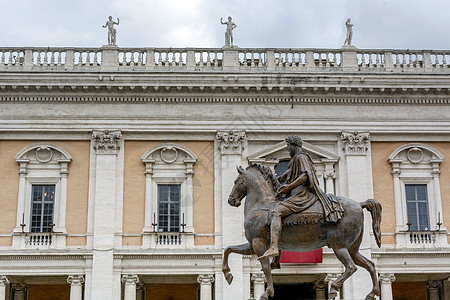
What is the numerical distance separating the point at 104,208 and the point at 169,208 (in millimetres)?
2318

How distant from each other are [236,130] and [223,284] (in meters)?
5.56

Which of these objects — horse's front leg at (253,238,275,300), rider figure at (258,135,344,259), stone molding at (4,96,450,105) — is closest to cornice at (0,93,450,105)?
stone molding at (4,96,450,105)

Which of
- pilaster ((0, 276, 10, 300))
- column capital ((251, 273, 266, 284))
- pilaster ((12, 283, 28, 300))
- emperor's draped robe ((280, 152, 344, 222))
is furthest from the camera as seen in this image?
pilaster ((12, 283, 28, 300))

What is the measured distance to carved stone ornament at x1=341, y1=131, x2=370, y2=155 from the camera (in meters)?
27.3

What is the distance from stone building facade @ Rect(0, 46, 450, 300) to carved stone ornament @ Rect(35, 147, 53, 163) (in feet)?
0.15

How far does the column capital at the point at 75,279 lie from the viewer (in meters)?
26.0

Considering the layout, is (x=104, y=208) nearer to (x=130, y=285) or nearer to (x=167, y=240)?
(x=167, y=240)

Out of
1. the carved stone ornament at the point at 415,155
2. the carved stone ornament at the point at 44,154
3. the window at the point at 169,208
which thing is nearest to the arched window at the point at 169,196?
the window at the point at 169,208

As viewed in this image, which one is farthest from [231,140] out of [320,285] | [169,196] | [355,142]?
[320,285]

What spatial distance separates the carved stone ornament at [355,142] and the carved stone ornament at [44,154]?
35.1 ft

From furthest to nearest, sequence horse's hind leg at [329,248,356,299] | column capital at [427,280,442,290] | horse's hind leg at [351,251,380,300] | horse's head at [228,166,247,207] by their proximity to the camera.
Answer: column capital at [427,280,442,290] < horse's head at [228,166,247,207] < horse's hind leg at [351,251,380,300] < horse's hind leg at [329,248,356,299]

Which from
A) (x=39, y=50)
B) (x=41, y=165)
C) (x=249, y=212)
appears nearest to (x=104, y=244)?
(x=41, y=165)

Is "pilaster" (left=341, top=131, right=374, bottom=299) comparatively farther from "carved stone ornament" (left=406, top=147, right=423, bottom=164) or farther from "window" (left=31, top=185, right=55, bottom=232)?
"window" (left=31, top=185, right=55, bottom=232)

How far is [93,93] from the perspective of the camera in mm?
27266
